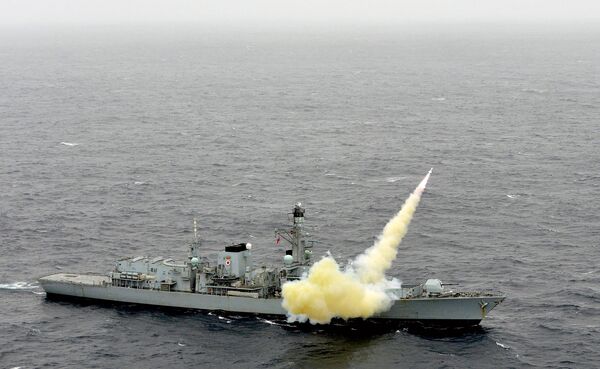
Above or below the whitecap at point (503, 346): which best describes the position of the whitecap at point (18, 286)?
above

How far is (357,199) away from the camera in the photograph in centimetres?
12800

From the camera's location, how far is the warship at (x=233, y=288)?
8706 cm

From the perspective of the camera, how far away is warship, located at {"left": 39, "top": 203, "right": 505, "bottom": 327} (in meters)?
87.1

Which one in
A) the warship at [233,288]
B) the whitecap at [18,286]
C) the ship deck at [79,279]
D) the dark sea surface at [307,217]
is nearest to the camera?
the dark sea surface at [307,217]

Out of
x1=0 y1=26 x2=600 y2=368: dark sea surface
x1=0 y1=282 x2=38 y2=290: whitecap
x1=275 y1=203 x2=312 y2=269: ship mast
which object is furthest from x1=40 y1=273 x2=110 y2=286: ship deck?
x1=275 y1=203 x2=312 y2=269: ship mast

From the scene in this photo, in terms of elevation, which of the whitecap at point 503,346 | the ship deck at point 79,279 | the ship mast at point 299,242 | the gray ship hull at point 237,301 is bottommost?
the whitecap at point 503,346

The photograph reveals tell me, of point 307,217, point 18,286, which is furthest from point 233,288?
point 307,217

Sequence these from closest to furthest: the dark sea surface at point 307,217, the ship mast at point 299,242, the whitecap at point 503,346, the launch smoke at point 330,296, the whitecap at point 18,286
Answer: the whitecap at point 503,346 < the dark sea surface at point 307,217 < the launch smoke at point 330,296 < the ship mast at point 299,242 < the whitecap at point 18,286

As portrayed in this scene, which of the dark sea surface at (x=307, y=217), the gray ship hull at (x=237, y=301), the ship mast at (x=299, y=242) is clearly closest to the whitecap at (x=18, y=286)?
the dark sea surface at (x=307, y=217)

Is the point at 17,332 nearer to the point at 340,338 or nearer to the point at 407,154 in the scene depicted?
the point at 340,338

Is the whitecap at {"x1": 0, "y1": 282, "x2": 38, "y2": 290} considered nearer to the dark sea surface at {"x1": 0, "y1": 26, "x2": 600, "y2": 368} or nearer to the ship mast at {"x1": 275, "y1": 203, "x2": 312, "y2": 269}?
the dark sea surface at {"x1": 0, "y1": 26, "x2": 600, "y2": 368}

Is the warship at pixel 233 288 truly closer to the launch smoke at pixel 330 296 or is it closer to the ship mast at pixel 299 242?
the ship mast at pixel 299 242

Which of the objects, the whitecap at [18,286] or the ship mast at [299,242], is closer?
the ship mast at [299,242]

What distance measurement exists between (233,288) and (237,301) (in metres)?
1.32
